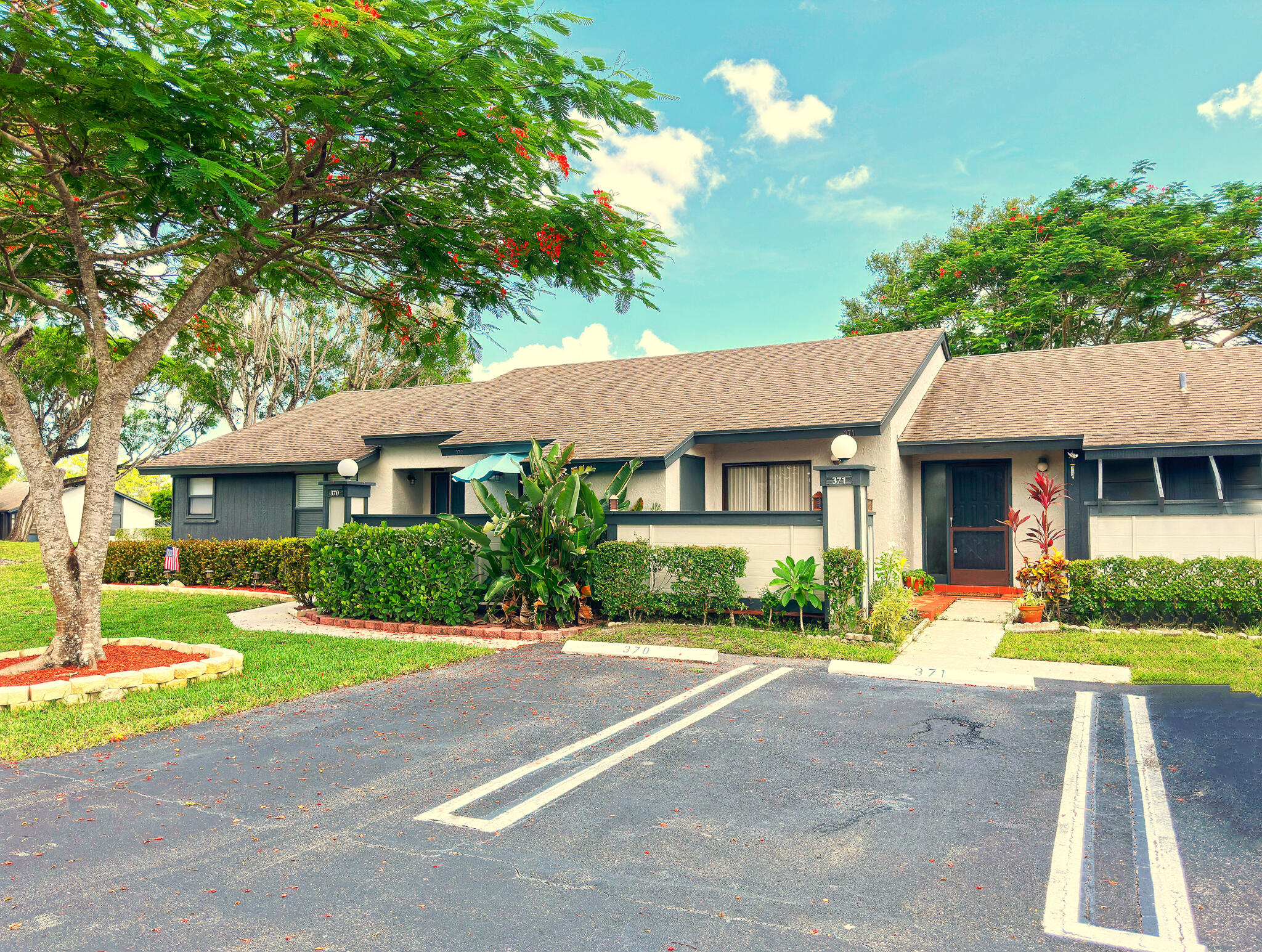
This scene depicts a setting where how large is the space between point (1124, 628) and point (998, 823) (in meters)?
7.88

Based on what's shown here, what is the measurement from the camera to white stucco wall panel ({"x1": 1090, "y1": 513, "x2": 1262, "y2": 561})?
428 inches

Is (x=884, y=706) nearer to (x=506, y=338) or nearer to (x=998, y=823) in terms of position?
(x=998, y=823)

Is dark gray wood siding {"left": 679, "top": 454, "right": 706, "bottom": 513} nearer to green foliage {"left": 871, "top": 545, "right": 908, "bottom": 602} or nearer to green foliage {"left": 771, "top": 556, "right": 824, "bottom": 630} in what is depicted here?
green foliage {"left": 771, "top": 556, "right": 824, "bottom": 630}

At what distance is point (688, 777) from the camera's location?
5.21 metres

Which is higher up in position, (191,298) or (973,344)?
(973,344)

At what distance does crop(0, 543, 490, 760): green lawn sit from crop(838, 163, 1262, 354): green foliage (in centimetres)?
2095

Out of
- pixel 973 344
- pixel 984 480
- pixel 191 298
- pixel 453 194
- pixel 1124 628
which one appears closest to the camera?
pixel 191 298

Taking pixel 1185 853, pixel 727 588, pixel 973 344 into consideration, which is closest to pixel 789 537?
pixel 727 588

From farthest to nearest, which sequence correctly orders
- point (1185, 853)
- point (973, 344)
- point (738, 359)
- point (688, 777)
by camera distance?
point (973, 344)
point (738, 359)
point (688, 777)
point (1185, 853)

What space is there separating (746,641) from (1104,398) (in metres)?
8.73

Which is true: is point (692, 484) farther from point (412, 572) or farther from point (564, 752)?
point (564, 752)

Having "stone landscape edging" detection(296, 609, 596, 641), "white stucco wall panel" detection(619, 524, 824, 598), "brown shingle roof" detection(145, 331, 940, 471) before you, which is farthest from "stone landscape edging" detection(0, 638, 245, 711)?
"brown shingle roof" detection(145, 331, 940, 471)

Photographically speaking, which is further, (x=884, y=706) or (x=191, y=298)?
(x=191, y=298)

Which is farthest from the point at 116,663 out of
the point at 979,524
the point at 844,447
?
the point at 979,524
